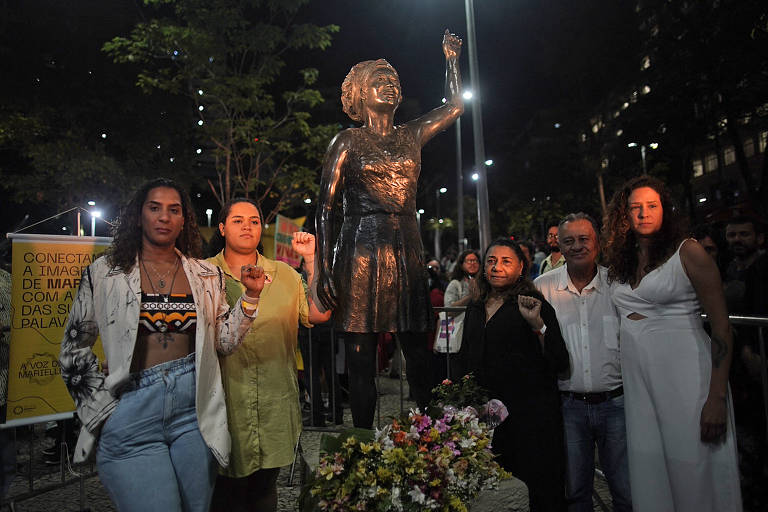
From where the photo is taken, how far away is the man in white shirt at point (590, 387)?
3.45 metres

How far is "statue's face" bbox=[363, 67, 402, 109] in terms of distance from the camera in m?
3.64

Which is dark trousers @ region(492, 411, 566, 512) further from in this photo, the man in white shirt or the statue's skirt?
the statue's skirt

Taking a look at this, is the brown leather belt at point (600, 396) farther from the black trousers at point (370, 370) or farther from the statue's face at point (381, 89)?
the statue's face at point (381, 89)

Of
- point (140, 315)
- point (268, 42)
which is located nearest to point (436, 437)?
point (140, 315)

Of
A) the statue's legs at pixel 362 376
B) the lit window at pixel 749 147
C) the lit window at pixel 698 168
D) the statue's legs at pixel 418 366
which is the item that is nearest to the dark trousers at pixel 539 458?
the statue's legs at pixel 418 366

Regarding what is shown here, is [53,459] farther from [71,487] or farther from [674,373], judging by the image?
[674,373]

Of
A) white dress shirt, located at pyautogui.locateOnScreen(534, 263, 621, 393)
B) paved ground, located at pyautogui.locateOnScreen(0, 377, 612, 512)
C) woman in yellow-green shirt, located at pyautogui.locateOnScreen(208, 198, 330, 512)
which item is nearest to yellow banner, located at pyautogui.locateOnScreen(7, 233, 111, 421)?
paved ground, located at pyautogui.locateOnScreen(0, 377, 612, 512)

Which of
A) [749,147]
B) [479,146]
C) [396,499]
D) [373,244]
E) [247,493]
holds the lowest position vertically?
[247,493]

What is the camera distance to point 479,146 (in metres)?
10.0

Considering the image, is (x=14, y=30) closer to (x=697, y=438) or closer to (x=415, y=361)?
(x=415, y=361)

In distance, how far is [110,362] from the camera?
251cm

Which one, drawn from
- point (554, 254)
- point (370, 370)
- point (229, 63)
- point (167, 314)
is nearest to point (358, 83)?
point (370, 370)

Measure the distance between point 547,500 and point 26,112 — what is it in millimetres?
13559

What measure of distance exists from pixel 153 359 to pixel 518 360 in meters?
2.04
